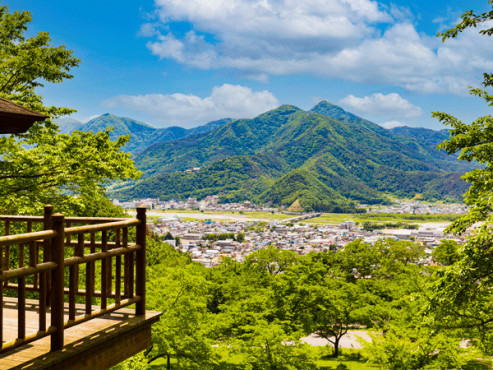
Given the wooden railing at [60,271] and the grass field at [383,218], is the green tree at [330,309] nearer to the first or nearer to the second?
the wooden railing at [60,271]

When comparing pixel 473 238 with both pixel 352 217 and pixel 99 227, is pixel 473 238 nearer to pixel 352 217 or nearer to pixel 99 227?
pixel 99 227

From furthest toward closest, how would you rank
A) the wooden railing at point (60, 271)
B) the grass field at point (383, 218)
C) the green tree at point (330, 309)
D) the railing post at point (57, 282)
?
the grass field at point (383, 218) < the green tree at point (330, 309) < the railing post at point (57, 282) < the wooden railing at point (60, 271)

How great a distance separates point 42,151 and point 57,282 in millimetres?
9906

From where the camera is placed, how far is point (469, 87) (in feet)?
33.2

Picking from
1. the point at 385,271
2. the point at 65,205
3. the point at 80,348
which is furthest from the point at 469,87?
the point at 385,271

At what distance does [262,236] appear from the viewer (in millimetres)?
127438

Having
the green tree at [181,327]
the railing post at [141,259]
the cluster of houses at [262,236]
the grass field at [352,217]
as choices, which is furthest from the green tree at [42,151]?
the grass field at [352,217]

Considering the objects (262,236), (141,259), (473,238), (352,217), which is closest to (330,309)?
(473,238)

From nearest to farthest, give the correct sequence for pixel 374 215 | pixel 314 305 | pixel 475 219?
pixel 475 219 < pixel 314 305 < pixel 374 215

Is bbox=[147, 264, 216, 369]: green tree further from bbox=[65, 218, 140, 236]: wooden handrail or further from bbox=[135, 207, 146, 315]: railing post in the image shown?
bbox=[65, 218, 140, 236]: wooden handrail

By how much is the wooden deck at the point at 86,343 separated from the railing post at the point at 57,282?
0.13 metres

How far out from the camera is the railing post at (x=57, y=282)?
3.51 metres

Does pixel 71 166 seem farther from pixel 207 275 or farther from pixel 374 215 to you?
pixel 374 215

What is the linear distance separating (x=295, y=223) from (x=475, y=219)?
509 ft
